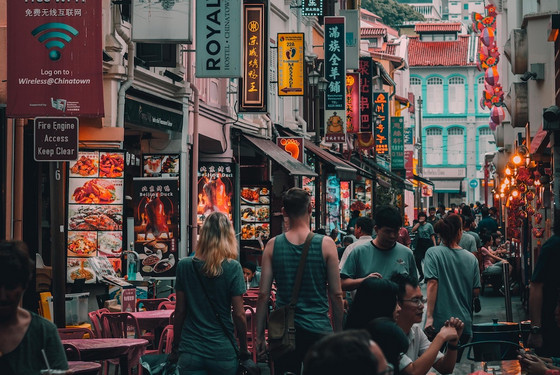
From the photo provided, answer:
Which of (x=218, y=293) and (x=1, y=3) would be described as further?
(x=1, y=3)

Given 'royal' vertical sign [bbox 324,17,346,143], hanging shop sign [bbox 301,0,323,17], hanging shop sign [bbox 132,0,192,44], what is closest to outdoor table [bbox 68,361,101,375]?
hanging shop sign [bbox 132,0,192,44]

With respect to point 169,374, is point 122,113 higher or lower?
higher

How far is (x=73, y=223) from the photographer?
1530cm

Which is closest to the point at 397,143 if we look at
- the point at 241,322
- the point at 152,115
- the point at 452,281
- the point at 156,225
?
the point at 152,115

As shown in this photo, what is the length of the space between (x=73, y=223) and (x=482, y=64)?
18.9 meters

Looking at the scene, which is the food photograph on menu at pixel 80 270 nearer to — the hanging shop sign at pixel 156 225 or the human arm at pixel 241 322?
the hanging shop sign at pixel 156 225

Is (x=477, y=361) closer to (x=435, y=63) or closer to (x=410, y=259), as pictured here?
(x=410, y=259)

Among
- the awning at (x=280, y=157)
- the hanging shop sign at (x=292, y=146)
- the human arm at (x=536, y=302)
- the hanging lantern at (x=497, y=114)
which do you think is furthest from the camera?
the hanging lantern at (x=497, y=114)

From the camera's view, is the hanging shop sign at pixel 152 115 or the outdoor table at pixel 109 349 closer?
the outdoor table at pixel 109 349

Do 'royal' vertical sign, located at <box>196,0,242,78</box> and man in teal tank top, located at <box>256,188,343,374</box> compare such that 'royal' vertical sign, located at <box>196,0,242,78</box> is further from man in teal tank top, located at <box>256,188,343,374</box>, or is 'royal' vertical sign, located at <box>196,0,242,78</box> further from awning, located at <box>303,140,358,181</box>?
man in teal tank top, located at <box>256,188,343,374</box>

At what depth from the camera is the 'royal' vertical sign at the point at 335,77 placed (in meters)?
29.4

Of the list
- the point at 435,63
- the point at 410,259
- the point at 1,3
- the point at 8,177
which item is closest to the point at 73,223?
the point at 8,177

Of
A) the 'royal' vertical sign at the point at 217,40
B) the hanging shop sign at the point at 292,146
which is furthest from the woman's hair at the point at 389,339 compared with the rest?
the hanging shop sign at the point at 292,146

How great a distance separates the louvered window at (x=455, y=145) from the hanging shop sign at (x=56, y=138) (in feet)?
252
